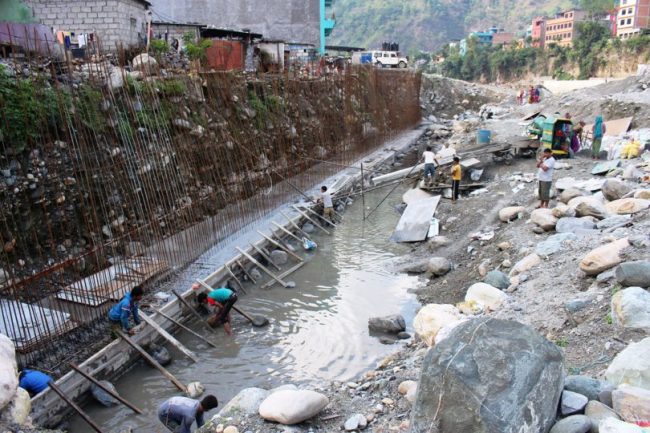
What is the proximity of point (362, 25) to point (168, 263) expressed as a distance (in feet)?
347

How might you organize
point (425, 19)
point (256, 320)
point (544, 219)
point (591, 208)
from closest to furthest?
point (256, 320) → point (591, 208) → point (544, 219) → point (425, 19)

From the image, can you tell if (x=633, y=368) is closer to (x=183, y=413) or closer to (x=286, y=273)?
(x=183, y=413)

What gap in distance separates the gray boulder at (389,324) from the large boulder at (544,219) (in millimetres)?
3562

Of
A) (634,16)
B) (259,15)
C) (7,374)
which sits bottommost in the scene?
(7,374)

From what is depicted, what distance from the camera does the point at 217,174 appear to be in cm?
1193

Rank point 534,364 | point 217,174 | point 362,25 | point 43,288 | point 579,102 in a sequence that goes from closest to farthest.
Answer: point 534,364 < point 43,288 < point 217,174 < point 579,102 < point 362,25

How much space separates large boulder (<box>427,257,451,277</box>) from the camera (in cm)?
1120

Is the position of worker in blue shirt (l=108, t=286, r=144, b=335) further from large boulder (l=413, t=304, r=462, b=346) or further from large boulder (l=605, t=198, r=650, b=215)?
large boulder (l=605, t=198, r=650, b=215)

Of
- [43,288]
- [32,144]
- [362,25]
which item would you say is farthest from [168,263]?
[362,25]

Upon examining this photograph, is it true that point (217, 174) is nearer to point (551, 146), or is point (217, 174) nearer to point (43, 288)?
point (43, 288)

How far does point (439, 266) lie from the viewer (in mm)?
11188

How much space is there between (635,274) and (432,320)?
8.26ft

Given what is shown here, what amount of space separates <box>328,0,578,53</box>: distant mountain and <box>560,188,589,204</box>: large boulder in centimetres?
9466

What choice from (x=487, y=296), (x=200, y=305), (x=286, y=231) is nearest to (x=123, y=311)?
(x=200, y=305)
